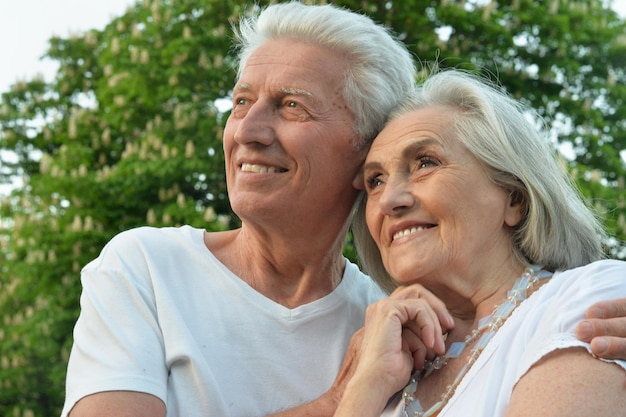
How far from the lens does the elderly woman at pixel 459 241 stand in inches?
96.7

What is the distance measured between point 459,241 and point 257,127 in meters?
0.82

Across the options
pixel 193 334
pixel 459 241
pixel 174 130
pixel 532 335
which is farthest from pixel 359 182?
pixel 174 130

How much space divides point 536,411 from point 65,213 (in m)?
10.9

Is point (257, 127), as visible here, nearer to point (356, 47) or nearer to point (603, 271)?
point (356, 47)

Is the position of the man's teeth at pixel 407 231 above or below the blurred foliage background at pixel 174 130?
above

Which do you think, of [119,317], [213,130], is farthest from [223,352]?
[213,130]

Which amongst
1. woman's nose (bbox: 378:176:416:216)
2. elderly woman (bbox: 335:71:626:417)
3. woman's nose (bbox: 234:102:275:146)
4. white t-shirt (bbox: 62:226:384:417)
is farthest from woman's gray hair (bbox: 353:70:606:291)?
white t-shirt (bbox: 62:226:384:417)

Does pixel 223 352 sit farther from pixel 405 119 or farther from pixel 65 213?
pixel 65 213

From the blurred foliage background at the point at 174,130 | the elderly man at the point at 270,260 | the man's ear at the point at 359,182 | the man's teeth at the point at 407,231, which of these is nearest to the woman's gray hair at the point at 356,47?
the elderly man at the point at 270,260

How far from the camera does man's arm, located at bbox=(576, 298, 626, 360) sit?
1.93 m

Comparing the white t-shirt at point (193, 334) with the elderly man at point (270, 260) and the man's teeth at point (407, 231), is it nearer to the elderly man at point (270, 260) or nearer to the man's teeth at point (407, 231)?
the elderly man at point (270, 260)

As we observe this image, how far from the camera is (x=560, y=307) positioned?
7.05 feet

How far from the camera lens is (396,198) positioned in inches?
104

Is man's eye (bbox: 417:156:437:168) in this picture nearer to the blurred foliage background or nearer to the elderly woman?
the elderly woman
